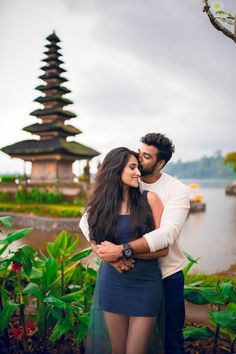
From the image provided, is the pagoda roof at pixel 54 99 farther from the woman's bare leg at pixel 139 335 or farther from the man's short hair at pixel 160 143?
the woman's bare leg at pixel 139 335

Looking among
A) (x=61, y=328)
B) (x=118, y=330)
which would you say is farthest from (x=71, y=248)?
(x=118, y=330)

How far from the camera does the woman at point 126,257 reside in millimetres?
1834

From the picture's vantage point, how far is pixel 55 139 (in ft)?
72.3

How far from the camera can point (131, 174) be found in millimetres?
1862

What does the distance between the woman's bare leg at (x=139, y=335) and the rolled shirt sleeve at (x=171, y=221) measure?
384mm

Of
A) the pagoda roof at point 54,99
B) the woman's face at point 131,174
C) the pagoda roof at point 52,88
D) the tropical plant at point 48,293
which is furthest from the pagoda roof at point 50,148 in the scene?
the woman's face at point 131,174

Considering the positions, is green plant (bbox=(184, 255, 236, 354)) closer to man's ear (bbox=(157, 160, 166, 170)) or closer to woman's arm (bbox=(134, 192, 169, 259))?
woman's arm (bbox=(134, 192, 169, 259))

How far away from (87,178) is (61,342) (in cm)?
1872

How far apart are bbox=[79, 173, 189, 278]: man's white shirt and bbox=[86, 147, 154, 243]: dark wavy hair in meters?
0.09

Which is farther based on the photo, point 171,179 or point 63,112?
point 63,112

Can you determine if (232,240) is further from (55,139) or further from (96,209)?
(55,139)

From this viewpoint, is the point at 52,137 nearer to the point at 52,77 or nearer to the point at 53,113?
the point at 53,113

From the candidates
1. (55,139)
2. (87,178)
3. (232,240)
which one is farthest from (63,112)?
(232,240)

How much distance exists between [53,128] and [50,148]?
156 cm
